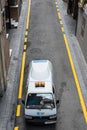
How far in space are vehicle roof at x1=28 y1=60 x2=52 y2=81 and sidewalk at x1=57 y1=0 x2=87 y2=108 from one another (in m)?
2.85

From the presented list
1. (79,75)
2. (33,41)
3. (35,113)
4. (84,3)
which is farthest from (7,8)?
(35,113)

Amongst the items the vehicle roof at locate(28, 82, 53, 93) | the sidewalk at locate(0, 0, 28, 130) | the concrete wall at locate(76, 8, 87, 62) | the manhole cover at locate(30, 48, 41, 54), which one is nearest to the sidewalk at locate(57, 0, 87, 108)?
the concrete wall at locate(76, 8, 87, 62)

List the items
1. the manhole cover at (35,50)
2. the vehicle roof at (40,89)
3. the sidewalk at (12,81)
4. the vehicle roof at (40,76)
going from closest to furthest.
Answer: the vehicle roof at (40,89) → the vehicle roof at (40,76) → the sidewalk at (12,81) → the manhole cover at (35,50)

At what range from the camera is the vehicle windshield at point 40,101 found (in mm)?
13909

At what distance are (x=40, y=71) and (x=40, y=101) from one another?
2546mm

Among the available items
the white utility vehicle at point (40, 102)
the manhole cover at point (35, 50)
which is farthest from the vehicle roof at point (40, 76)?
the manhole cover at point (35, 50)

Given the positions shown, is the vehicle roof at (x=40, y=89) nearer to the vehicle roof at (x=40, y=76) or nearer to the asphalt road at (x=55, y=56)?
the vehicle roof at (x=40, y=76)

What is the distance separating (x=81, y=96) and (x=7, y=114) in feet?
15.9

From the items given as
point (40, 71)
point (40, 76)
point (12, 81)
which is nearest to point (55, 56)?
point (12, 81)

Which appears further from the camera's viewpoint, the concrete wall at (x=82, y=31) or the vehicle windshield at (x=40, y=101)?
the concrete wall at (x=82, y=31)

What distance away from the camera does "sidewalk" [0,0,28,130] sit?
14.8 metres

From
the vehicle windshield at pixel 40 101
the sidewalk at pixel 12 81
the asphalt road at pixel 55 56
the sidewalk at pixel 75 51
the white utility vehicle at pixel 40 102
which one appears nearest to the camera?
the white utility vehicle at pixel 40 102

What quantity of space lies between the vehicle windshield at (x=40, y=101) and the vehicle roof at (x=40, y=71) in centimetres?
127

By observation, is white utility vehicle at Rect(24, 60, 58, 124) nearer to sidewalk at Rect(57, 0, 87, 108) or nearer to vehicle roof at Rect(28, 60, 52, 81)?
vehicle roof at Rect(28, 60, 52, 81)
